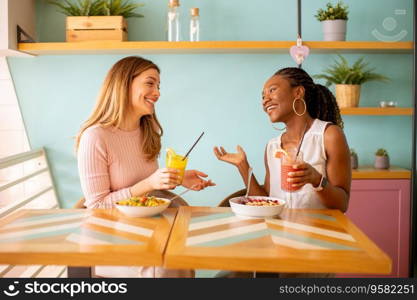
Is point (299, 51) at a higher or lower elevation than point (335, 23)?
lower

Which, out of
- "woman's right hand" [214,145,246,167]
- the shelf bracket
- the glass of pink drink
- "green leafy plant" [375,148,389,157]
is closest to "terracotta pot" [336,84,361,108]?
"green leafy plant" [375,148,389,157]

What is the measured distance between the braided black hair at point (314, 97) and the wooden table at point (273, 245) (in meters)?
0.56

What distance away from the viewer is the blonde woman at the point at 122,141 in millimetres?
1990

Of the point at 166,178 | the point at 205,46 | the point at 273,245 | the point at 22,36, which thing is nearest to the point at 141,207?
the point at 166,178

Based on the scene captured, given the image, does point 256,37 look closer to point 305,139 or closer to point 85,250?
point 305,139

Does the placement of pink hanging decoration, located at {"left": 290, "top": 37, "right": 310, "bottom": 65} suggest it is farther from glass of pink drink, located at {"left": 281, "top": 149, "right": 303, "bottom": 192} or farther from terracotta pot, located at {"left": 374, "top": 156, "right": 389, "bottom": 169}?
glass of pink drink, located at {"left": 281, "top": 149, "right": 303, "bottom": 192}

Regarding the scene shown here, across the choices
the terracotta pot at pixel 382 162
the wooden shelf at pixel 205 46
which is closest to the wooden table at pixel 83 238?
the wooden shelf at pixel 205 46

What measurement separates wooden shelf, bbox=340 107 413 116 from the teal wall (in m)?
0.24

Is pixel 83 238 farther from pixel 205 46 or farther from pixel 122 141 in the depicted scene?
pixel 205 46

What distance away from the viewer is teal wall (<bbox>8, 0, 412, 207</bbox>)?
10.4 feet

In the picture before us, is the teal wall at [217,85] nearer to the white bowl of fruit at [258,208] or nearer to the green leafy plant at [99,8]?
the green leafy plant at [99,8]

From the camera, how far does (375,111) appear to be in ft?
9.77

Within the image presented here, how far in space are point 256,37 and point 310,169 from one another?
1.64 m

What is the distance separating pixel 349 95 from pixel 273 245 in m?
1.82
